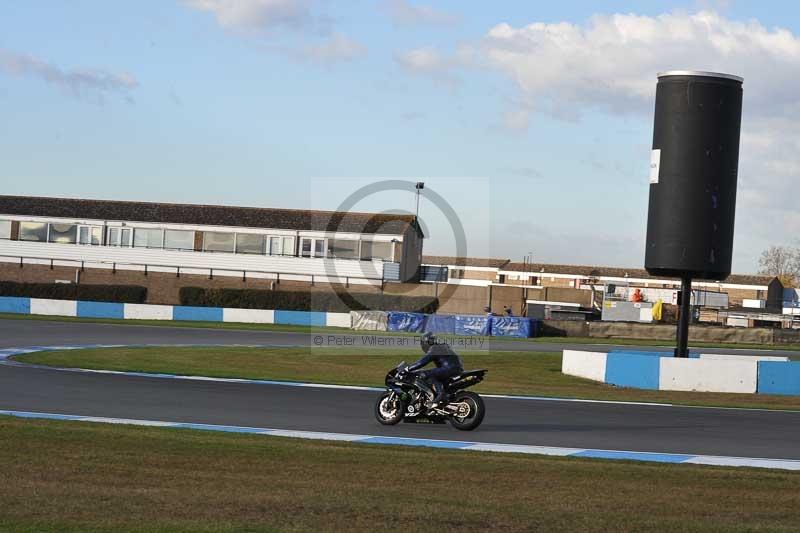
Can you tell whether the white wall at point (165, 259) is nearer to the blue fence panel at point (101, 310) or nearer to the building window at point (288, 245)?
the building window at point (288, 245)

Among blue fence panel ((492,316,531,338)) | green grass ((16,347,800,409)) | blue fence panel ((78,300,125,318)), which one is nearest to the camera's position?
green grass ((16,347,800,409))

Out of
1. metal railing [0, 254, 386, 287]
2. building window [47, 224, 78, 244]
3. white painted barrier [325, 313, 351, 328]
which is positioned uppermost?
building window [47, 224, 78, 244]

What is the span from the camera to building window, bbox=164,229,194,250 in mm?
66250

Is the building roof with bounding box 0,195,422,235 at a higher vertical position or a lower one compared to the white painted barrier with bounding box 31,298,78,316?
higher

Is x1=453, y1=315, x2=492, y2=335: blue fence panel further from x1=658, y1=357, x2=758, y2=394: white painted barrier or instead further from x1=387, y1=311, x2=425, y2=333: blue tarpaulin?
x1=658, y1=357, x2=758, y2=394: white painted barrier

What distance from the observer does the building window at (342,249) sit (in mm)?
63781

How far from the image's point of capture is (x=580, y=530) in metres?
7.70

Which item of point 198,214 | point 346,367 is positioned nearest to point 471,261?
point 198,214

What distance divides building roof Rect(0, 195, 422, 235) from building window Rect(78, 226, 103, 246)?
2.67ft

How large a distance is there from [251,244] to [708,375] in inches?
1772

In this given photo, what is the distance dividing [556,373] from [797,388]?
6372 mm

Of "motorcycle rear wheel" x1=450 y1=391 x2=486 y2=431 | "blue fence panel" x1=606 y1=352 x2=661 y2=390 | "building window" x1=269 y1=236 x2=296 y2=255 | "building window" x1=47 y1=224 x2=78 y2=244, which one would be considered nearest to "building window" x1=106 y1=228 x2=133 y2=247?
"building window" x1=47 y1=224 x2=78 y2=244

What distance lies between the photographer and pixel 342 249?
64.4 m

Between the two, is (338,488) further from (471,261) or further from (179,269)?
(471,261)
